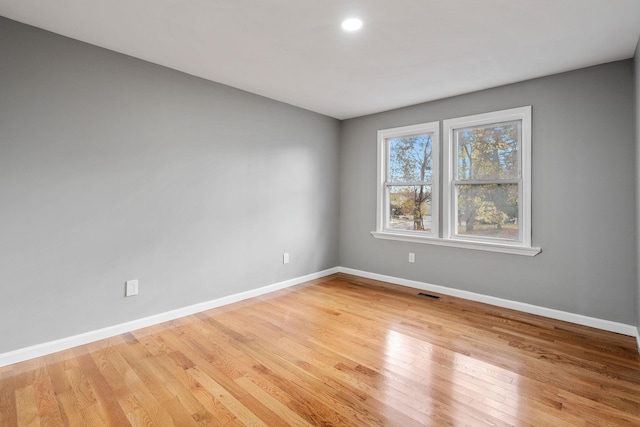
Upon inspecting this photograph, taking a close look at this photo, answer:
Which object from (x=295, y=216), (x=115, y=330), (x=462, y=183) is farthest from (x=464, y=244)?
(x=115, y=330)

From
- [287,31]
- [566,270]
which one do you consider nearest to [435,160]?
[566,270]

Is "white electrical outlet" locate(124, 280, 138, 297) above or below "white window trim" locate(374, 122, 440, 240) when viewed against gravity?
below

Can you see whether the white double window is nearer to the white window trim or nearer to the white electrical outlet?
the white window trim

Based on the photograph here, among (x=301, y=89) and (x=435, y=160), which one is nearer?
(x=301, y=89)

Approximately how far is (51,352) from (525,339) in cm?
373

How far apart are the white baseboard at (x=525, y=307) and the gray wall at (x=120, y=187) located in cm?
167

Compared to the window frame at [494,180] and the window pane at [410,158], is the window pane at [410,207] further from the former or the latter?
the window frame at [494,180]

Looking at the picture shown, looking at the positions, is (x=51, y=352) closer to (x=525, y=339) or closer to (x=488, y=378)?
(x=488, y=378)

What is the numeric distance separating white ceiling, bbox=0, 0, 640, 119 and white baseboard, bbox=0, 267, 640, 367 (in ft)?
7.56

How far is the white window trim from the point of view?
3.94m

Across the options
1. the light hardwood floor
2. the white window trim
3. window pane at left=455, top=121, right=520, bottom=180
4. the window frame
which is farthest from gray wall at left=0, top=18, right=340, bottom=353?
window pane at left=455, top=121, right=520, bottom=180

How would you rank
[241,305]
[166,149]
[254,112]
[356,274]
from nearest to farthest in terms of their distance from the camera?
[166,149] → [241,305] → [254,112] → [356,274]

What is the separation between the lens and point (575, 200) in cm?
301

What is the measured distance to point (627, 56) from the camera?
2684 millimetres
